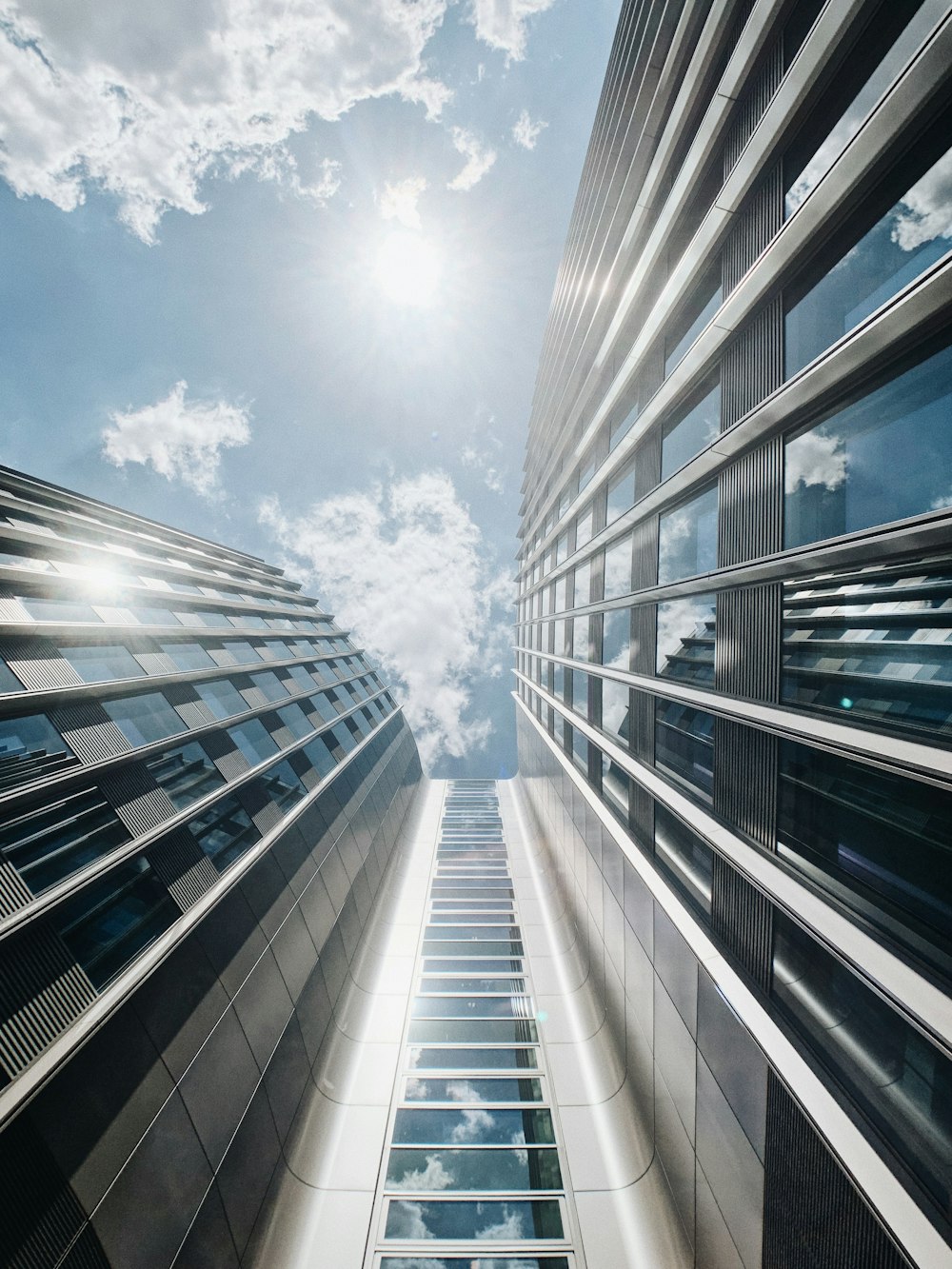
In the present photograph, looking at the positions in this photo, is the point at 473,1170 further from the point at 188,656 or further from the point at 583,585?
the point at 583,585

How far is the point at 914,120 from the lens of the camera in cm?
530

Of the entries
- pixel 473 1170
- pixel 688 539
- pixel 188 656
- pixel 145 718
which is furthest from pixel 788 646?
pixel 188 656

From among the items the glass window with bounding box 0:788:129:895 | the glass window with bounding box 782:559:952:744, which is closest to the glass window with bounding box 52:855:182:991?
the glass window with bounding box 0:788:129:895

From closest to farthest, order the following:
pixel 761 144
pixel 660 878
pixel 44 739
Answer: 1. pixel 761 144
2. pixel 44 739
3. pixel 660 878

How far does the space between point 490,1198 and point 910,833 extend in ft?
47.1

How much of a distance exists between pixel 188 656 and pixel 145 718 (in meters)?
4.24

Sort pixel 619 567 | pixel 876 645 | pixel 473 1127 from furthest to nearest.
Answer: pixel 619 567 < pixel 473 1127 < pixel 876 645

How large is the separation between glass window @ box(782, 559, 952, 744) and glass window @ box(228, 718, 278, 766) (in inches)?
626

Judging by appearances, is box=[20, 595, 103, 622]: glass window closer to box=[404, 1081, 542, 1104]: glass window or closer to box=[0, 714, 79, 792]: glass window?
box=[0, 714, 79, 792]: glass window

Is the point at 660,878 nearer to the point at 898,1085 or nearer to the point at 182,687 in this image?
the point at 898,1085

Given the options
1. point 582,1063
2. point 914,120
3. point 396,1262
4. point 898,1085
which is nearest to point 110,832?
point 396,1262

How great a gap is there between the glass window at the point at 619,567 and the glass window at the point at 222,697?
14.7 m

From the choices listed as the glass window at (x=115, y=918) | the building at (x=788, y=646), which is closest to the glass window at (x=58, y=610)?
the glass window at (x=115, y=918)

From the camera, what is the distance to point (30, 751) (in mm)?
9039
